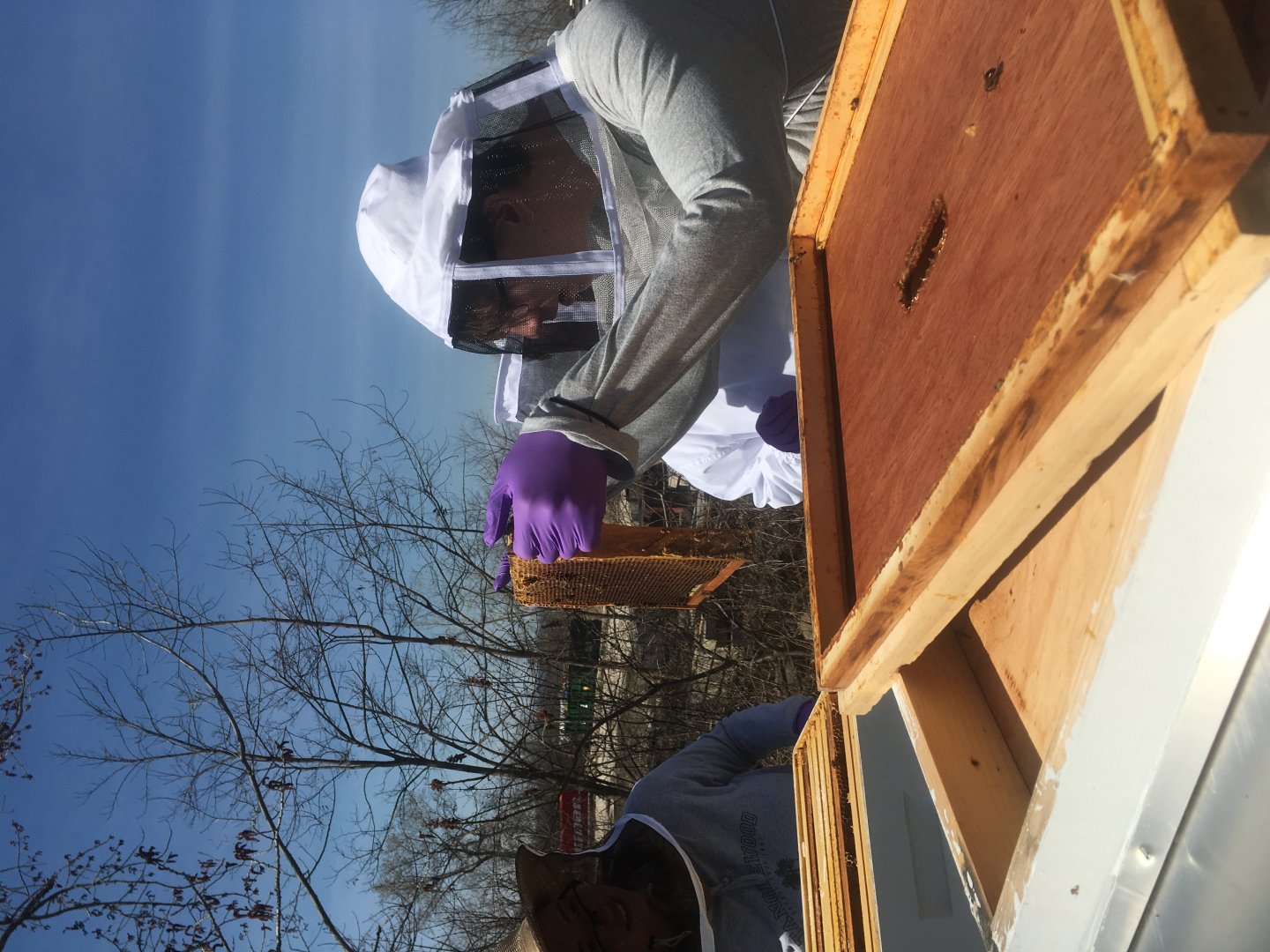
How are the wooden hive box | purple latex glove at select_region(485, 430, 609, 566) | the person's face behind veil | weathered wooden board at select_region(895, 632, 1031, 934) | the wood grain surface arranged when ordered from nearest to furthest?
the wooden hive box → the wood grain surface → weathered wooden board at select_region(895, 632, 1031, 934) → purple latex glove at select_region(485, 430, 609, 566) → the person's face behind veil

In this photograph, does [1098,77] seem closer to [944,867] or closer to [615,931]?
[944,867]

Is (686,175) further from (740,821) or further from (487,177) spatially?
(740,821)

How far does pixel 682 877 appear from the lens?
2336 mm

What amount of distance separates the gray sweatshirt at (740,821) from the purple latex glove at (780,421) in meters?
1.09

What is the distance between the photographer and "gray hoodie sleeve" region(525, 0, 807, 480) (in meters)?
1.66

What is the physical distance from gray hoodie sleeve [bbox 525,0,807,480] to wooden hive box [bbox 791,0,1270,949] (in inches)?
10.1

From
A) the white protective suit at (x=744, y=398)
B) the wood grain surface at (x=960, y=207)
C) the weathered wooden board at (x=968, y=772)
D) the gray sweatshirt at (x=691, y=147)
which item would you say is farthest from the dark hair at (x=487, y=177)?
the weathered wooden board at (x=968, y=772)

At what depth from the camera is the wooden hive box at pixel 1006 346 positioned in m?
0.51

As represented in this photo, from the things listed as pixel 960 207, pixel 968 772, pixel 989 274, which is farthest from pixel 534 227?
pixel 968 772

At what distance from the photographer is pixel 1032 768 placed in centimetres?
104

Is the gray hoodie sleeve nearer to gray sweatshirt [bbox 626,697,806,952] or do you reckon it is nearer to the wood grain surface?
the wood grain surface

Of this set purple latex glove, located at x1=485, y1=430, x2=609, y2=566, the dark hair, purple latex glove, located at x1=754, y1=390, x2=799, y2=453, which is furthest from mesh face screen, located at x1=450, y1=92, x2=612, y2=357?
purple latex glove, located at x1=754, y1=390, x2=799, y2=453

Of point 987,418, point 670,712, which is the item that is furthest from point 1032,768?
point 670,712

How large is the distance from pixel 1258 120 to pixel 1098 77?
0.62 ft
